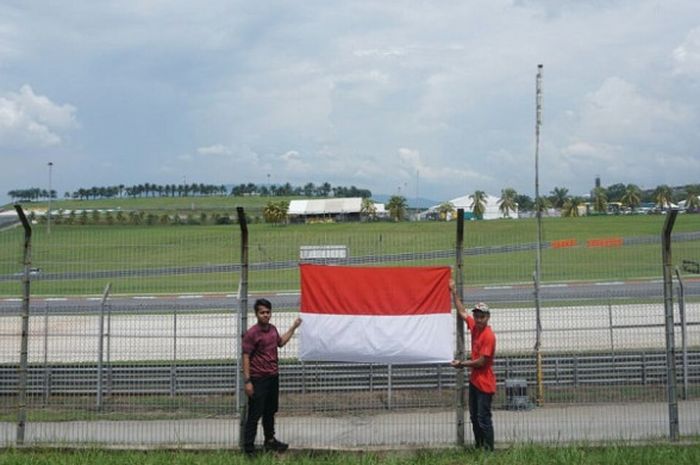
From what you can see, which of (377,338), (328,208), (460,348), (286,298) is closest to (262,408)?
(377,338)

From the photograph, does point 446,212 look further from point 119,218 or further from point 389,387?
point 119,218

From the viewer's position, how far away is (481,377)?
27.6 ft

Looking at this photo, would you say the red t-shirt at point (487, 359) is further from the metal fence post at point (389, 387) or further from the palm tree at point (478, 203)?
the palm tree at point (478, 203)

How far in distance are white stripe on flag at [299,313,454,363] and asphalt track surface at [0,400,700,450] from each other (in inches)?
38.1

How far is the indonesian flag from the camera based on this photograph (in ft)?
28.7

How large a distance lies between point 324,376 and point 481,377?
15.5 ft

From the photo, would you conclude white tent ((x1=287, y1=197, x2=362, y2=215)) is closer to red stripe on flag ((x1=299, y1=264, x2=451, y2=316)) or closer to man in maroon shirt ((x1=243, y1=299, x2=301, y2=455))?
red stripe on flag ((x1=299, y1=264, x2=451, y2=316))

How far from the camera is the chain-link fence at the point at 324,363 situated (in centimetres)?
1004

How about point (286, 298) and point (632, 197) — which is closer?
point (286, 298)

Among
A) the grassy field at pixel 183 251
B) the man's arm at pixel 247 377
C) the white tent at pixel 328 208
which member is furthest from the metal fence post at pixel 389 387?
the white tent at pixel 328 208

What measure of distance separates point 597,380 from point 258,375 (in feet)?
20.5

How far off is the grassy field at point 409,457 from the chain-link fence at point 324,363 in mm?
564

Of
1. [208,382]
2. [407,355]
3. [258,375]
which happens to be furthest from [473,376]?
[208,382]

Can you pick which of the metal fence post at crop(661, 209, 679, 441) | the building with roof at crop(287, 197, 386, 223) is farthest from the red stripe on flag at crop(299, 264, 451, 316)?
the building with roof at crop(287, 197, 386, 223)
